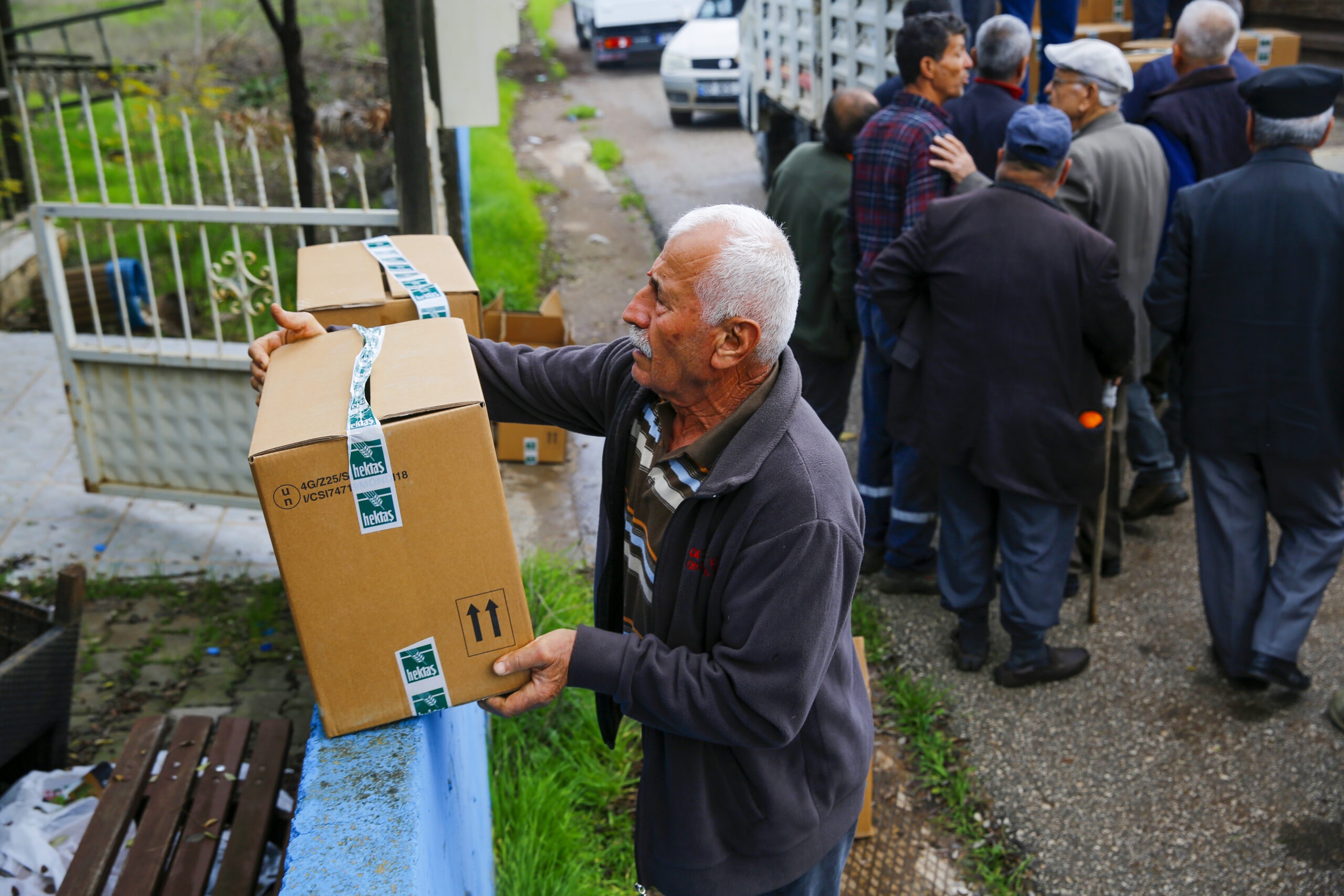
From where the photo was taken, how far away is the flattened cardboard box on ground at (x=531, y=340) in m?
5.47

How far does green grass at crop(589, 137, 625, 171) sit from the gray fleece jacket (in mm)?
10000

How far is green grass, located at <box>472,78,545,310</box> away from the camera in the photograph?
773 cm

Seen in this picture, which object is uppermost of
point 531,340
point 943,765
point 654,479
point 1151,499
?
point 654,479

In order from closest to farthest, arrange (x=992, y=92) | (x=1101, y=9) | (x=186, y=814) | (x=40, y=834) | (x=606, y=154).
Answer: (x=186, y=814)
(x=40, y=834)
(x=992, y=92)
(x=1101, y=9)
(x=606, y=154)

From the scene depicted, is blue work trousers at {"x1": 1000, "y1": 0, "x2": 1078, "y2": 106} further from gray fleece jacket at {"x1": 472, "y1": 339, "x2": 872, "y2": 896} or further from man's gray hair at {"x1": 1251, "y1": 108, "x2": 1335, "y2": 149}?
gray fleece jacket at {"x1": 472, "y1": 339, "x2": 872, "y2": 896}

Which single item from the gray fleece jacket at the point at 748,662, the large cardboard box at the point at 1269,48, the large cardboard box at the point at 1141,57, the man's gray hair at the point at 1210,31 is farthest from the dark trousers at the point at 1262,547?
the large cardboard box at the point at 1269,48

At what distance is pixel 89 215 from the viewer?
14.4 ft

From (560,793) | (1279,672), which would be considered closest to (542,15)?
(1279,672)

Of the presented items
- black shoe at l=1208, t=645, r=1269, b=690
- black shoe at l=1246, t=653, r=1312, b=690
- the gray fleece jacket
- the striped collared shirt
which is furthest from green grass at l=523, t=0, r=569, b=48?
the gray fleece jacket

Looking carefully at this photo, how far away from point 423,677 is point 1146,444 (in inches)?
156

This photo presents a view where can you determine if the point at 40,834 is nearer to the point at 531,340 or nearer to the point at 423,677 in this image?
the point at 423,677

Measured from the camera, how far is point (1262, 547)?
12.7 feet

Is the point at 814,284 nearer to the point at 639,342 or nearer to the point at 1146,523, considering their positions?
the point at 1146,523

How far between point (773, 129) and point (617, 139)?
14.2 ft
